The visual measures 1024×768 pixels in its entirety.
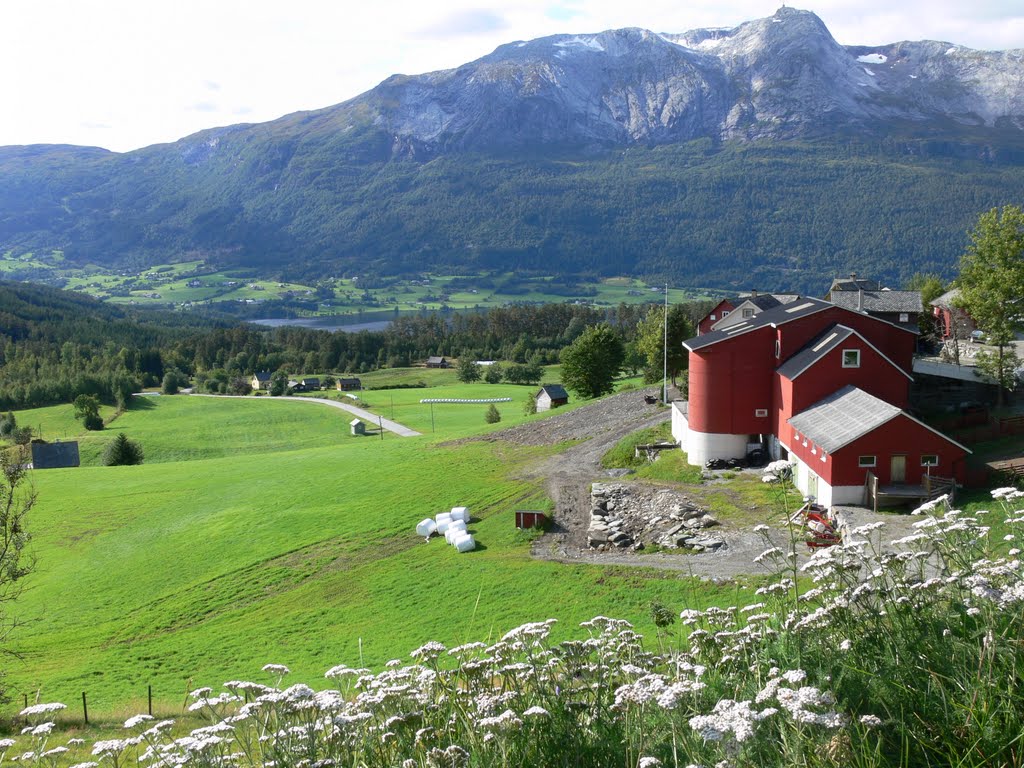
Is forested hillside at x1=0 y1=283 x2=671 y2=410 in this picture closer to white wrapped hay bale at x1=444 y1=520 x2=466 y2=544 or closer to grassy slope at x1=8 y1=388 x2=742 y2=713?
grassy slope at x1=8 y1=388 x2=742 y2=713

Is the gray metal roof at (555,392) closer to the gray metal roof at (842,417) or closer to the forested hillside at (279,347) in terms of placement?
the gray metal roof at (842,417)

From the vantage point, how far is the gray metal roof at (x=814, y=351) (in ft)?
117

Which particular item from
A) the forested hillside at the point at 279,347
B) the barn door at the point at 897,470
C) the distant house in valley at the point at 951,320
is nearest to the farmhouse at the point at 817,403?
the barn door at the point at 897,470

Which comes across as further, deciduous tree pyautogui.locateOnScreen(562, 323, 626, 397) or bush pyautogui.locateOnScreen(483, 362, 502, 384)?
bush pyautogui.locateOnScreen(483, 362, 502, 384)

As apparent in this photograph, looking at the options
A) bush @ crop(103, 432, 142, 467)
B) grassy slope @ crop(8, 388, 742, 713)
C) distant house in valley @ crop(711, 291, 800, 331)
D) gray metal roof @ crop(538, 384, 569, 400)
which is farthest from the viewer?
gray metal roof @ crop(538, 384, 569, 400)

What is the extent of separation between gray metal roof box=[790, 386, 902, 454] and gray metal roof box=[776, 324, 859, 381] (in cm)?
177

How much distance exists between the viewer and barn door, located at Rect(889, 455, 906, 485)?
99.2 feet

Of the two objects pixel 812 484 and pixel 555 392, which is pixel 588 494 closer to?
pixel 812 484

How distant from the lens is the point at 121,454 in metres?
80.2

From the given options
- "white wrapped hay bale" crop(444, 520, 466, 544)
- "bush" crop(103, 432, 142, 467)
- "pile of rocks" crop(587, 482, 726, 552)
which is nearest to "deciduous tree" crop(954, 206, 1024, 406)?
"pile of rocks" crop(587, 482, 726, 552)

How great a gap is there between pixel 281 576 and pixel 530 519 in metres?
11.6

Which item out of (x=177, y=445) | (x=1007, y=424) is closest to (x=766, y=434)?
(x=1007, y=424)

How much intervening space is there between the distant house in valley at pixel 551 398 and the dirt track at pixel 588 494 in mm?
16452

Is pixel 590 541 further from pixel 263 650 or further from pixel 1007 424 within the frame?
pixel 1007 424
